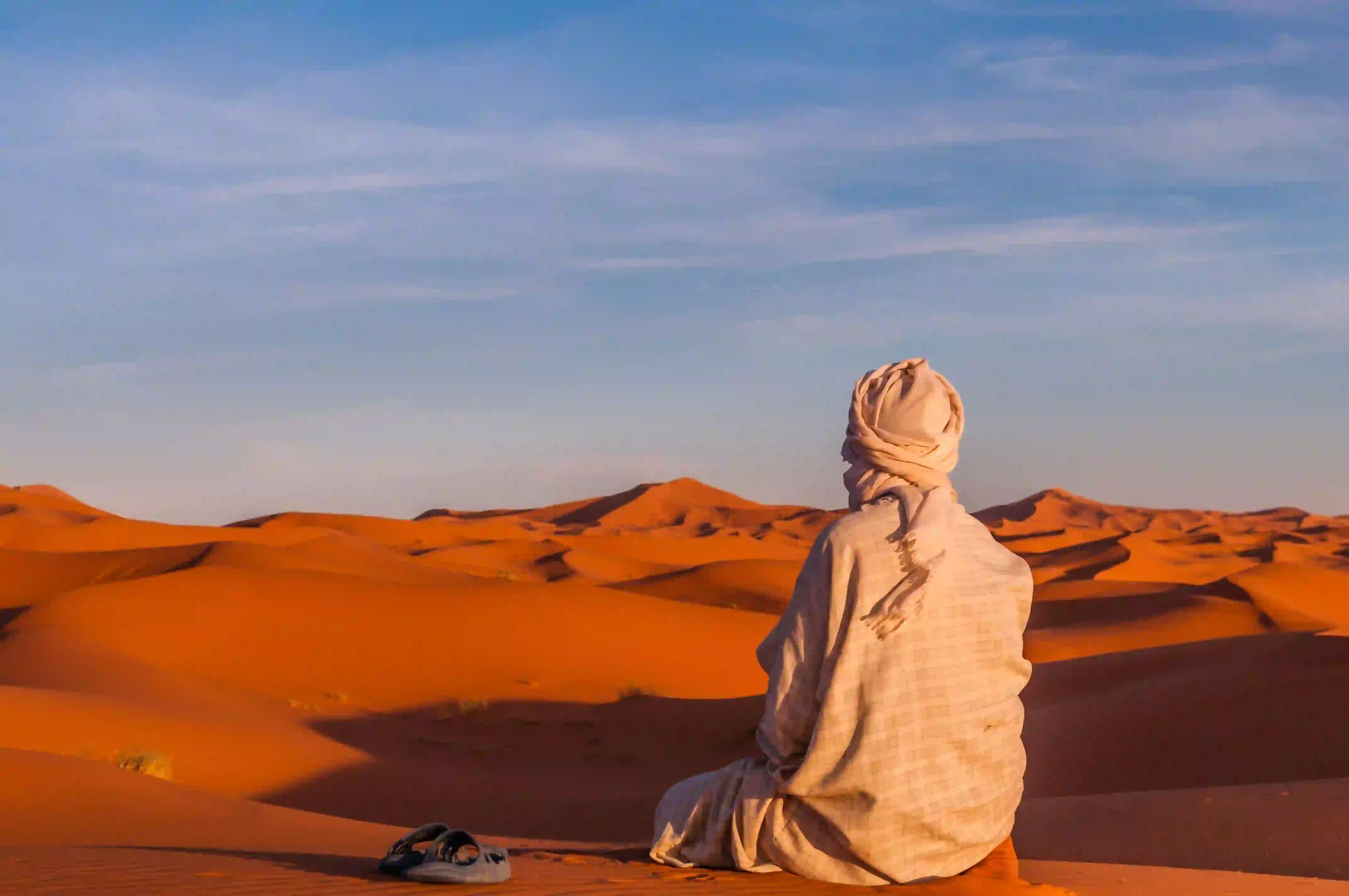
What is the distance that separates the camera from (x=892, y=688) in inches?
229

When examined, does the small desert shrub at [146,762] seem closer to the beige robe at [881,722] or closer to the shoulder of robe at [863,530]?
the beige robe at [881,722]

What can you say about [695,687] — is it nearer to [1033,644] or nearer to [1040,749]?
[1040,749]

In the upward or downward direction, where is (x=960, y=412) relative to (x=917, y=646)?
upward

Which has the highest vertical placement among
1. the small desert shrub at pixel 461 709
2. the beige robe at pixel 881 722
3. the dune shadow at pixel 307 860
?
the beige robe at pixel 881 722

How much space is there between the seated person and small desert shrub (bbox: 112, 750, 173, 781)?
811cm

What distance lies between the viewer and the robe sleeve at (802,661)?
19.2ft

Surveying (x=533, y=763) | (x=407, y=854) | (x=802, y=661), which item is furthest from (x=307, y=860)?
(x=533, y=763)

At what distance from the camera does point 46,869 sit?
6.46m

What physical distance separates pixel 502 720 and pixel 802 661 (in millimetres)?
12863

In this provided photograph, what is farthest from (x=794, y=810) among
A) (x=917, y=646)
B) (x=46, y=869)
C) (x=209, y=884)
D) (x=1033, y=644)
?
(x=1033, y=644)

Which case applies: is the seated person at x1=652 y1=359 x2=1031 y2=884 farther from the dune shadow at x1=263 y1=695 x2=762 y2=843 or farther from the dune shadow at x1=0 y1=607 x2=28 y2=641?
the dune shadow at x1=0 y1=607 x2=28 y2=641

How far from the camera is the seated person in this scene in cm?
580

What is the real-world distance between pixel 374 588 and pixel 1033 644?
12.9 m

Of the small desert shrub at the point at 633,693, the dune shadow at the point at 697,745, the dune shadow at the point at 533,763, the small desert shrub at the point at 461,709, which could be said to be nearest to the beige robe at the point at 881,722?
the dune shadow at the point at 533,763
